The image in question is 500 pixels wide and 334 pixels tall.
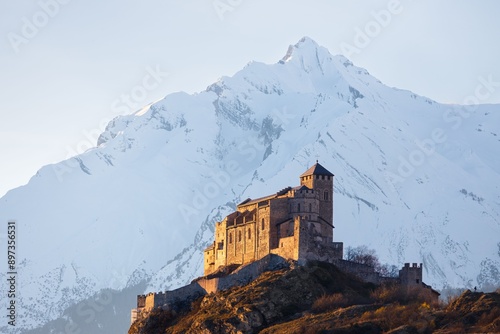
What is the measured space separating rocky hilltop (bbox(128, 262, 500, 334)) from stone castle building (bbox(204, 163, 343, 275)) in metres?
2.65

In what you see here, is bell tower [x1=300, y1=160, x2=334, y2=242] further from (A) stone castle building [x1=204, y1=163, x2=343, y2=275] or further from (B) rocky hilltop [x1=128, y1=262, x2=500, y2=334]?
(B) rocky hilltop [x1=128, y1=262, x2=500, y2=334]

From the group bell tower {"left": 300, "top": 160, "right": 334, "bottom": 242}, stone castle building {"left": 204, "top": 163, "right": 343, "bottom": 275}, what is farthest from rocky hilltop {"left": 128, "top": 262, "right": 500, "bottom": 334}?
bell tower {"left": 300, "top": 160, "right": 334, "bottom": 242}

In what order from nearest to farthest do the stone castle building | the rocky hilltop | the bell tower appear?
the rocky hilltop → the stone castle building → the bell tower

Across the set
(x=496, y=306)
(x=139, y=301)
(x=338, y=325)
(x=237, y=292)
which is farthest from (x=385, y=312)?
(x=139, y=301)

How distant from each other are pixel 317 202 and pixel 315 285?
1345cm

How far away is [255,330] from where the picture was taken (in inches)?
5094

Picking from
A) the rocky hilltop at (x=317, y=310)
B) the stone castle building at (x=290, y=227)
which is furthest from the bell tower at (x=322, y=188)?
the rocky hilltop at (x=317, y=310)

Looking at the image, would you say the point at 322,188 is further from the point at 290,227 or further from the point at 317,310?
the point at 317,310

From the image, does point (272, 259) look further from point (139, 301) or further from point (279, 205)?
point (139, 301)

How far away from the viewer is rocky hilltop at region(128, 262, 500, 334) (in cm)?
11488

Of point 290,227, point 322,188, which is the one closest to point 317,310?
point 290,227

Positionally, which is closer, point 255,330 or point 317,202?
point 255,330

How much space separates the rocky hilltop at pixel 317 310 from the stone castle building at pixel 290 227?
265 centimetres

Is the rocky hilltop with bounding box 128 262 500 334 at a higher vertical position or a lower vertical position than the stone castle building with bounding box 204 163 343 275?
lower
